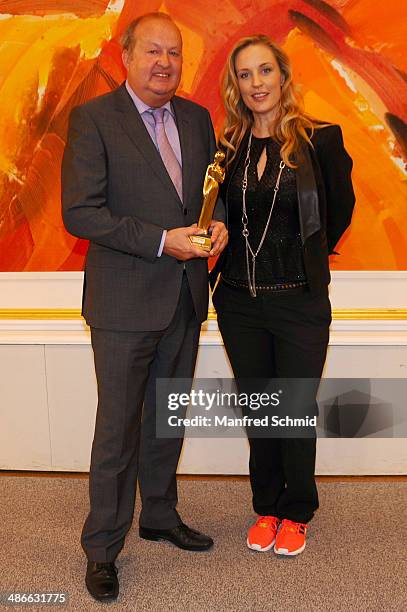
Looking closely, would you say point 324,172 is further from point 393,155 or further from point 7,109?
point 7,109

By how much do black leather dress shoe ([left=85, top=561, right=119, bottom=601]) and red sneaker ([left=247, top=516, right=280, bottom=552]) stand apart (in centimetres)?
53

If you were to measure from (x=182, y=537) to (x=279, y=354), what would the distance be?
2.56 ft

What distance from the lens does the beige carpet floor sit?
238 cm

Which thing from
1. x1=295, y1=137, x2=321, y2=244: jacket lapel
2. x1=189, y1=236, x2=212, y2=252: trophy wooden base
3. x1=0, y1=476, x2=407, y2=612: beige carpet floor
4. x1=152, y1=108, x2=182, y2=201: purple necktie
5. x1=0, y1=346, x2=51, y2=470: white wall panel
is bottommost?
x1=0, y1=476, x2=407, y2=612: beige carpet floor

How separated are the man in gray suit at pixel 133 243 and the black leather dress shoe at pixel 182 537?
12.7 inches

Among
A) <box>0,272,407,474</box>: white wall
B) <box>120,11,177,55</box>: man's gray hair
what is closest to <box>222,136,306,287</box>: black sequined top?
<box>120,11,177,55</box>: man's gray hair

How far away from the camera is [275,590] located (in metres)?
2.44

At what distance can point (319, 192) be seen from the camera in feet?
8.07

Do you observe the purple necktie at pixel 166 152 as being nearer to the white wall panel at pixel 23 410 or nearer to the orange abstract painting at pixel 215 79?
the orange abstract painting at pixel 215 79

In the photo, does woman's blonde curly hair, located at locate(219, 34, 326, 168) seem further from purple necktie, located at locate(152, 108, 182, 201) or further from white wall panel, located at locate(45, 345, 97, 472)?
white wall panel, located at locate(45, 345, 97, 472)

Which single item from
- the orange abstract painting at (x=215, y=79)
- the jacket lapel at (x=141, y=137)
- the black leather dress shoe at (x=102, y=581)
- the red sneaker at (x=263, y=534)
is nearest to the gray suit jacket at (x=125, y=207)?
the jacket lapel at (x=141, y=137)

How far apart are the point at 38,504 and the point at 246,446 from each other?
0.96 meters

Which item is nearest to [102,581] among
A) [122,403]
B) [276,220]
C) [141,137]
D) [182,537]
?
[182,537]

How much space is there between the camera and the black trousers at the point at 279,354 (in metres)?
2.51
